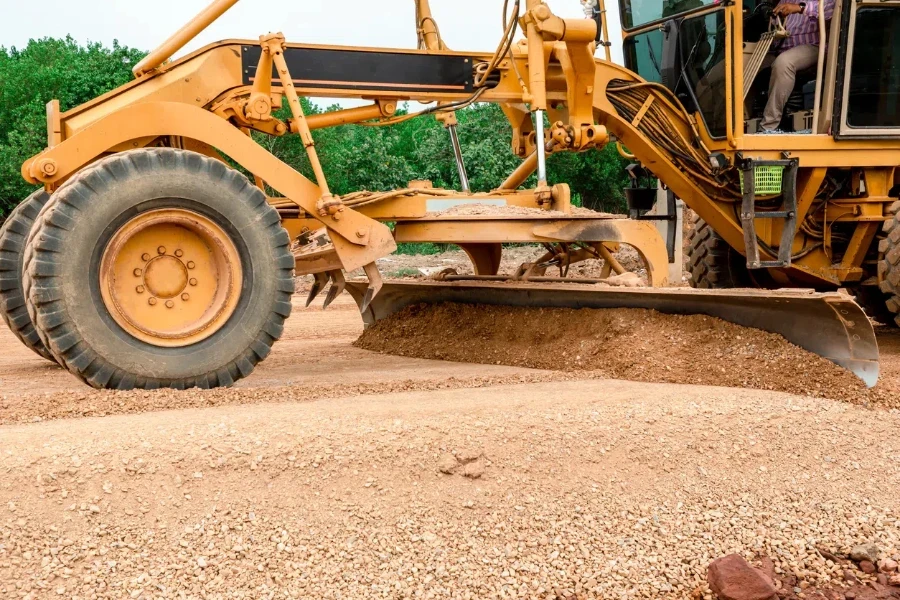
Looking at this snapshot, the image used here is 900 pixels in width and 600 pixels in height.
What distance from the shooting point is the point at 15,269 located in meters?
5.90

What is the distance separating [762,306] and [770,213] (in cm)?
198

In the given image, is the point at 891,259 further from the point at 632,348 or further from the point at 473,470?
the point at 473,470

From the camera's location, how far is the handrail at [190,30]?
603 centimetres

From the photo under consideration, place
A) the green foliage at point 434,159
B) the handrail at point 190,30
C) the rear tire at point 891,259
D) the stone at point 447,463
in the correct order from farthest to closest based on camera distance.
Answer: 1. the green foliage at point 434,159
2. the rear tire at point 891,259
3. the handrail at point 190,30
4. the stone at point 447,463

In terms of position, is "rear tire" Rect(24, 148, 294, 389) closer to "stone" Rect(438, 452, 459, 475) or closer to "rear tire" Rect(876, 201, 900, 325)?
"stone" Rect(438, 452, 459, 475)

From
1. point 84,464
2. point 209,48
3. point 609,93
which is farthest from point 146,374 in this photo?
point 609,93

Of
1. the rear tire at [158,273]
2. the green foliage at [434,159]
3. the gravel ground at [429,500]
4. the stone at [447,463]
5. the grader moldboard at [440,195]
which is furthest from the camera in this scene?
the green foliage at [434,159]

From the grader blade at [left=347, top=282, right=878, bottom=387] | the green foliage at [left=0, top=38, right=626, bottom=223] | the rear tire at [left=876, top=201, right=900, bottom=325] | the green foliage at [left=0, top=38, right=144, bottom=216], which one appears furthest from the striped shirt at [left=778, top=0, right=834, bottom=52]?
the green foliage at [left=0, top=38, right=144, bottom=216]

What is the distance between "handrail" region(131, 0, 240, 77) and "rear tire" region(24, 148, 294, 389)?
3.44 feet

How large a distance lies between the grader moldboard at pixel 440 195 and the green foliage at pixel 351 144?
9.60m

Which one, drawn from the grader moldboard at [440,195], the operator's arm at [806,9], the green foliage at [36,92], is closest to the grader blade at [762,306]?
the grader moldboard at [440,195]

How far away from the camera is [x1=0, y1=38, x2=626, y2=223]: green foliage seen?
62.7 feet

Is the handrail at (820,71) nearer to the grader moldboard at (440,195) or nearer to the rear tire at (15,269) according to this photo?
the grader moldboard at (440,195)

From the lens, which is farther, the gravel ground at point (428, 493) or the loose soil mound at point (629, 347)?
the loose soil mound at point (629, 347)
